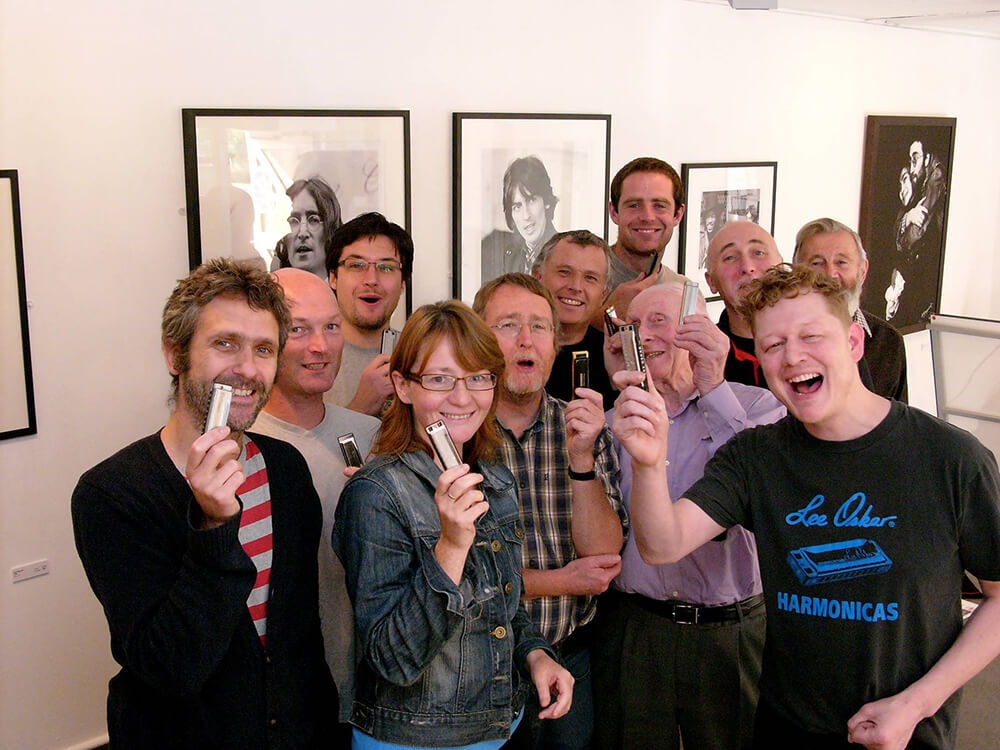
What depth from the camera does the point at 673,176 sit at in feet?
11.9

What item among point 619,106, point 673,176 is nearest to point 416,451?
point 673,176

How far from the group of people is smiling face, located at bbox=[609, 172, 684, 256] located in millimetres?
1353

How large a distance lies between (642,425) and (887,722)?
68 cm

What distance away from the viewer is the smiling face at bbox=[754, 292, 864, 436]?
1778 millimetres

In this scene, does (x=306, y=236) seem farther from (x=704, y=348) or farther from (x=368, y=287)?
(x=704, y=348)

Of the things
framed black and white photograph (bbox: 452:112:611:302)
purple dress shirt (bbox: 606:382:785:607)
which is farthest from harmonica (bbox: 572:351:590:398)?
framed black and white photograph (bbox: 452:112:611:302)

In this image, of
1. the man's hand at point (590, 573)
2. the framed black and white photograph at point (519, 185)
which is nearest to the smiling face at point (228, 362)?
the man's hand at point (590, 573)

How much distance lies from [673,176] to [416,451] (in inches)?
86.9

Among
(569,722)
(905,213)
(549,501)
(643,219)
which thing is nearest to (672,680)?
(569,722)

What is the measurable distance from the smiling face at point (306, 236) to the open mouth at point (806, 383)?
2.00 meters

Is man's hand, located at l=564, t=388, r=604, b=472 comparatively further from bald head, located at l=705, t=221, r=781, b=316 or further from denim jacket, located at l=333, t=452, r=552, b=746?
bald head, located at l=705, t=221, r=781, b=316

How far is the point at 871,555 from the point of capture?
1.75 meters

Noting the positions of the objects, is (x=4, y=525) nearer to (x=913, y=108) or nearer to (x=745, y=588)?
(x=745, y=588)

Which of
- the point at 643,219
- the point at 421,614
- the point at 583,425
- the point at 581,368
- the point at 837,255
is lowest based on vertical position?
the point at 421,614
